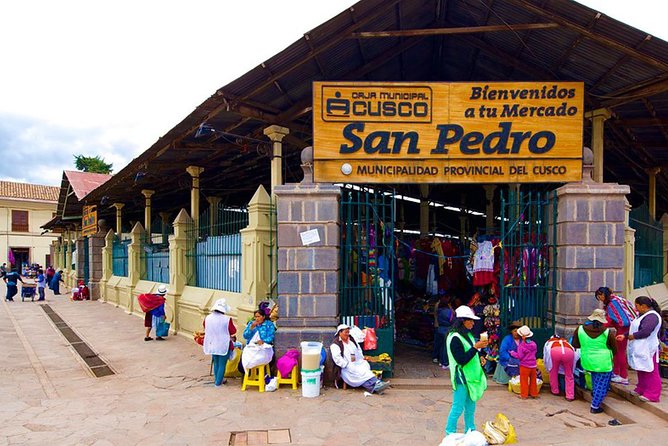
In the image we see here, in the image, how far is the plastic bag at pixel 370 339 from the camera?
7.12 metres

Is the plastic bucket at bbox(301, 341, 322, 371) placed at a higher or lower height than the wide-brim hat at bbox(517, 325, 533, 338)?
lower

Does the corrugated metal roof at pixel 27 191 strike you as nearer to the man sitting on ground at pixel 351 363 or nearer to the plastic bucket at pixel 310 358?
the plastic bucket at pixel 310 358

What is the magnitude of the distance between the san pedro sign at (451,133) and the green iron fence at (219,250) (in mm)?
2834

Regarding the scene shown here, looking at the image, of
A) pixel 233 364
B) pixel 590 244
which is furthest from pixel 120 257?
pixel 590 244

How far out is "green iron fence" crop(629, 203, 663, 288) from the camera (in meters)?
10.1

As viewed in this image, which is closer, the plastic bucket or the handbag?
the plastic bucket

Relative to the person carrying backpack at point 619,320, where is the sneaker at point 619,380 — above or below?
below

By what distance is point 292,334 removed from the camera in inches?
280

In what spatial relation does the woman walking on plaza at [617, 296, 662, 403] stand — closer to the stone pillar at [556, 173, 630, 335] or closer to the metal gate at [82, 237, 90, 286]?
the stone pillar at [556, 173, 630, 335]

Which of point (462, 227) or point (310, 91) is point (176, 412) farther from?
point (462, 227)

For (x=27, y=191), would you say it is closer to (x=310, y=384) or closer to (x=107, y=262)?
(x=107, y=262)

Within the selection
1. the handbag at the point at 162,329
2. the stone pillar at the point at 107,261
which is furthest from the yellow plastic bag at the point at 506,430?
the stone pillar at the point at 107,261

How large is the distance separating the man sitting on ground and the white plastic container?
35cm

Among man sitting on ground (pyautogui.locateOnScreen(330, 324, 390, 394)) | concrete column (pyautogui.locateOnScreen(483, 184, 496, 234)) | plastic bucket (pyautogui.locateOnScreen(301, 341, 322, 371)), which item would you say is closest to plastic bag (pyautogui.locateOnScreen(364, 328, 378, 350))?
man sitting on ground (pyautogui.locateOnScreen(330, 324, 390, 394))
